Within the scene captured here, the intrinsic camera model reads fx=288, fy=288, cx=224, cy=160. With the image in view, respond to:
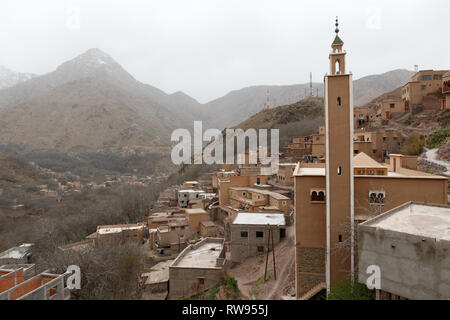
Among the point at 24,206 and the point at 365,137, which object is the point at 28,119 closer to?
the point at 24,206

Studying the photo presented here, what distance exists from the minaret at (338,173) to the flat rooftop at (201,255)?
5.89 meters

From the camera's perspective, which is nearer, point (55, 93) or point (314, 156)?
point (314, 156)

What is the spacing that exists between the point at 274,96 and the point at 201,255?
13876cm

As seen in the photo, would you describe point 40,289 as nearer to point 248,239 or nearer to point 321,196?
point 248,239

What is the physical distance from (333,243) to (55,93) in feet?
479

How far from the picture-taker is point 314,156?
94.4 feet

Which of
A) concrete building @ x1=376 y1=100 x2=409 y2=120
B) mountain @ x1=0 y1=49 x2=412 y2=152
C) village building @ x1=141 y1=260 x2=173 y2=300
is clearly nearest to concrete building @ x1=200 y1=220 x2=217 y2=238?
village building @ x1=141 y1=260 x2=173 y2=300

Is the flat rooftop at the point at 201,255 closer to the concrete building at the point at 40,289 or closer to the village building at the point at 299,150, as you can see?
the concrete building at the point at 40,289

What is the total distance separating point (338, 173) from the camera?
9.97 meters

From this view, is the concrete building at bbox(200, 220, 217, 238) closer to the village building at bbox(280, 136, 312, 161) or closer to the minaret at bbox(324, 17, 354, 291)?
the minaret at bbox(324, 17, 354, 291)

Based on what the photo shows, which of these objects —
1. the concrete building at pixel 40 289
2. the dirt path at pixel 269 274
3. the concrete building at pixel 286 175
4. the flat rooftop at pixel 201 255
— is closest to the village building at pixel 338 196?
the dirt path at pixel 269 274

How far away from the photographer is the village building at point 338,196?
32.4 ft
